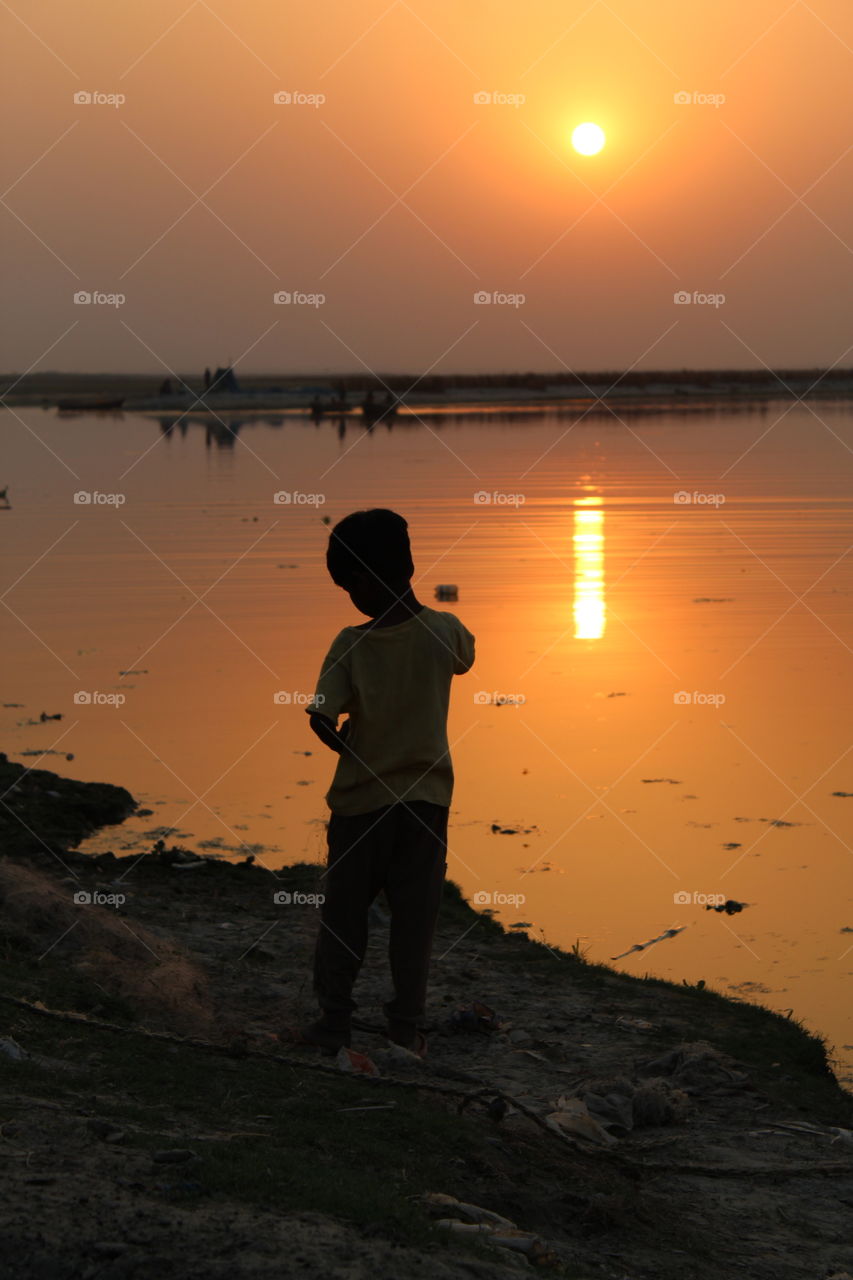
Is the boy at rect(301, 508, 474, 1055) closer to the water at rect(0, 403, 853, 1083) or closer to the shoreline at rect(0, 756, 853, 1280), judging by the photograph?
the shoreline at rect(0, 756, 853, 1280)

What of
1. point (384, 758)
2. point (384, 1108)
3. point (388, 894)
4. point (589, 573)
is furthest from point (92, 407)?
point (384, 1108)

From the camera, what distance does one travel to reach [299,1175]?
12.1 ft

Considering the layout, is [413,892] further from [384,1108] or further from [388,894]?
[384,1108]

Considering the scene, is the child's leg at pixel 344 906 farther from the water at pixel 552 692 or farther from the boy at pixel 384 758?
the water at pixel 552 692

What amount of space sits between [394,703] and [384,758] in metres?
0.18

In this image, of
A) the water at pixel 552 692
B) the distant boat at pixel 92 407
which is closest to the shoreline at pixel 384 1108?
the water at pixel 552 692

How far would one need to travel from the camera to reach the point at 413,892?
17.1ft

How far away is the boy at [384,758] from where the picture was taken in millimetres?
5062

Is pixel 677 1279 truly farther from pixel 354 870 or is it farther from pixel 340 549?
pixel 340 549

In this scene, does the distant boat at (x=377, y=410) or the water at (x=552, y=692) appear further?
the distant boat at (x=377, y=410)

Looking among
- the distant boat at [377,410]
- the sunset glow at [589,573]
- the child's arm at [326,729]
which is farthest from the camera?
the distant boat at [377,410]

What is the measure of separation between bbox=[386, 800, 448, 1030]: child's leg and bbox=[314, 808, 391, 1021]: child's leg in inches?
2.7

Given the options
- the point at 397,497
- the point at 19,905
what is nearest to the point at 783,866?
the point at 19,905

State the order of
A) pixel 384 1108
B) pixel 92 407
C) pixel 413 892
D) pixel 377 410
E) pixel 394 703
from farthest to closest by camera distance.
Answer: pixel 92 407
pixel 377 410
pixel 413 892
pixel 394 703
pixel 384 1108
